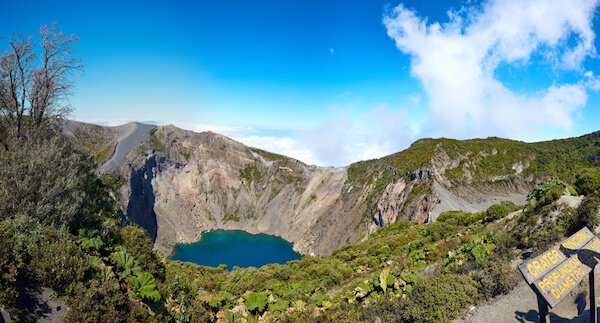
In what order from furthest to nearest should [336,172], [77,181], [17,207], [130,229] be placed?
[336,172] < [130,229] < [77,181] < [17,207]

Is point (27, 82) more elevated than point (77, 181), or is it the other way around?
point (27, 82)

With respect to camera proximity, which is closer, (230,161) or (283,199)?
(283,199)

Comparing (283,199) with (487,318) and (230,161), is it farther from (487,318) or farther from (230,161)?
(487,318)

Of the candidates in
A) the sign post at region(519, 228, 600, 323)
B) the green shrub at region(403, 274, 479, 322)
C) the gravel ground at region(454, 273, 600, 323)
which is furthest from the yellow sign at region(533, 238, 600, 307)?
the green shrub at region(403, 274, 479, 322)

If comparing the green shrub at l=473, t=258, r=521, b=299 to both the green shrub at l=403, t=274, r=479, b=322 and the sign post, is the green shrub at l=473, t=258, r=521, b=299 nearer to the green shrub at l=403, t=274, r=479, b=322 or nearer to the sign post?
the green shrub at l=403, t=274, r=479, b=322

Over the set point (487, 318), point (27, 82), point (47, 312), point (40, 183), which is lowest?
point (487, 318)

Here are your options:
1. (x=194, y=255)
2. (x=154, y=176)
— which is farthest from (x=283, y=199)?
(x=154, y=176)

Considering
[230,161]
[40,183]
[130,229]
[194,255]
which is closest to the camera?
[40,183]
